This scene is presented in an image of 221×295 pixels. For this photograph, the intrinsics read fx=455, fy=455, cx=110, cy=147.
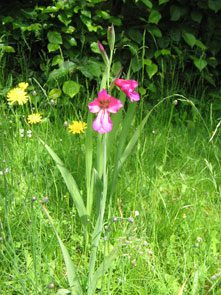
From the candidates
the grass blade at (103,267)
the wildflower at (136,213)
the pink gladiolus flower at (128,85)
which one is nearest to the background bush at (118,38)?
the wildflower at (136,213)

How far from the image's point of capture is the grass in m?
1.33

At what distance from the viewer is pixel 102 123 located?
118 cm

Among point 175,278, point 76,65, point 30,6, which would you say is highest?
point 30,6

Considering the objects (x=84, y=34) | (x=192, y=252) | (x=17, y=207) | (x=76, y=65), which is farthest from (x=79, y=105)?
(x=192, y=252)

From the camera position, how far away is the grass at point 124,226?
1330mm

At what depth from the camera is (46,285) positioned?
51.3 inches

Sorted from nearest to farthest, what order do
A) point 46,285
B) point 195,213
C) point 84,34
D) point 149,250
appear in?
point 46,285 < point 149,250 < point 195,213 < point 84,34

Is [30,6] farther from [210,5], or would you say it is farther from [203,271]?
[203,271]

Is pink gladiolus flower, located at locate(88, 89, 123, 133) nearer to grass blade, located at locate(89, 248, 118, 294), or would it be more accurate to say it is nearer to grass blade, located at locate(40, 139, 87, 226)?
grass blade, located at locate(40, 139, 87, 226)

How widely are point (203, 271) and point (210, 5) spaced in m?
1.98

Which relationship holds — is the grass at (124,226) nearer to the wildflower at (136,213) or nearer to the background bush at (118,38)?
the wildflower at (136,213)

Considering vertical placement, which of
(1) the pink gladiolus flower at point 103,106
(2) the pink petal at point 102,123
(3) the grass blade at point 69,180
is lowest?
(3) the grass blade at point 69,180

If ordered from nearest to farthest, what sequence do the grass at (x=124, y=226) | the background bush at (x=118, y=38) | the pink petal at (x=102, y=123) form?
the pink petal at (x=102, y=123) < the grass at (x=124, y=226) < the background bush at (x=118, y=38)

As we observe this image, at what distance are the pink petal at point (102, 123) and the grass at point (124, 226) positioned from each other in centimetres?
28
